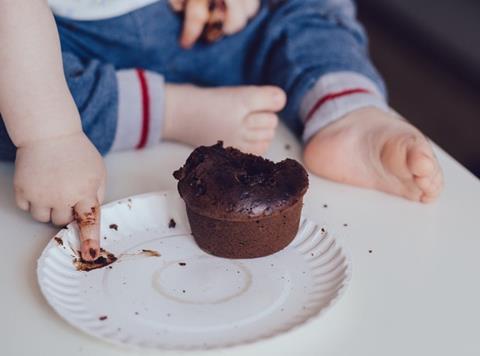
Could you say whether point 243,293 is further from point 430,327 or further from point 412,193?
point 412,193

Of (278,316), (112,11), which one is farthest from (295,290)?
(112,11)

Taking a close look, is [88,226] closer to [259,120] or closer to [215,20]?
[259,120]

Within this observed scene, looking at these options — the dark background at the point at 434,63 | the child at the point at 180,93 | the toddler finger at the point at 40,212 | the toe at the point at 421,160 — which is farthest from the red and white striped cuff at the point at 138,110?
the dark background at the point at 434,63

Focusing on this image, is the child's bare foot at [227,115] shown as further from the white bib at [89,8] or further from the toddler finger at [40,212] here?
the toddler finger at [40,212]

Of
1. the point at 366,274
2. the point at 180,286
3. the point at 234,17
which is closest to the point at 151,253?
the point at 180,286

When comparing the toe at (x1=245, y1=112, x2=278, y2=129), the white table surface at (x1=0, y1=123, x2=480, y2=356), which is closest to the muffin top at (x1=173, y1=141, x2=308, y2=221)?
the white table surface at (x1=0, y1=123, x2=480, y2=356)

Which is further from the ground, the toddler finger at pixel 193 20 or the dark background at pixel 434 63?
the toddler finger at pixel 193 20
